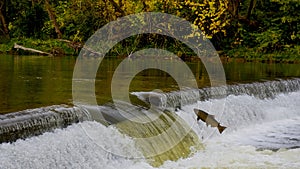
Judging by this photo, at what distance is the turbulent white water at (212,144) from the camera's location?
5531 mm

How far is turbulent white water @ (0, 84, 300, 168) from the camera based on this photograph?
553cm

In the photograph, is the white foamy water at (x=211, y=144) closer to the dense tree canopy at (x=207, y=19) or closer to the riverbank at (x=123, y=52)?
the riverbank at (x=123, y=52)

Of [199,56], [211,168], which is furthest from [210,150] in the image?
[199,56]

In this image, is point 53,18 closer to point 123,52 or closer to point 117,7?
point 117,7

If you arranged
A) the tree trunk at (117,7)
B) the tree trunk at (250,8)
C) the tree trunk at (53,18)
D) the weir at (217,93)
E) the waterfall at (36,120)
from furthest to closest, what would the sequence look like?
the tree trunk at (53,18)
the tree trunk at (250,8)
the tree trunk at (117,7)
the weir at (217,93)
the waterfall at (36,120)

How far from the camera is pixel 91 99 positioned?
7.89 m

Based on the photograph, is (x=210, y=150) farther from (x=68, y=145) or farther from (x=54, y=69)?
(x=54, y=69)

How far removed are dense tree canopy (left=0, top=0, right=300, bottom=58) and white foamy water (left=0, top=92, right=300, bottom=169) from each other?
9357 mm

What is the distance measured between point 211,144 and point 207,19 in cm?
1195

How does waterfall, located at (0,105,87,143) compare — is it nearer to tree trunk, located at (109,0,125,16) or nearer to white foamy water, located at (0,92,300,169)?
white foamy water, located at (0,92,300,169)

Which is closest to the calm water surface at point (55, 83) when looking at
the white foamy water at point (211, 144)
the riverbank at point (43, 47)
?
the white foamy water at point (211, 144)

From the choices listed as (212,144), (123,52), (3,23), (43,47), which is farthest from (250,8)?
(212,144)

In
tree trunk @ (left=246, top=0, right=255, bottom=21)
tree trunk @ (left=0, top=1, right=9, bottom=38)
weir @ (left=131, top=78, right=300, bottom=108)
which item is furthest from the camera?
tree trunk @ (left=0, top=1, right=9, bottom=38)

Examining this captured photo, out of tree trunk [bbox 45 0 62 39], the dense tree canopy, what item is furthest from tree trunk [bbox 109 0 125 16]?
tree trunk [bbox 45 0 62 39]
